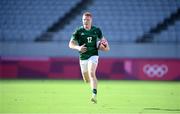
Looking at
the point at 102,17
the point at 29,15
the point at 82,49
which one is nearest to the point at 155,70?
the point at 102,17

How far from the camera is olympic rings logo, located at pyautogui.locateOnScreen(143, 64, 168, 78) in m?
22.6

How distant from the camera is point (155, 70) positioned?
74.6 ft

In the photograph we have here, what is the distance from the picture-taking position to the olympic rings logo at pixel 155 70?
22641 mm

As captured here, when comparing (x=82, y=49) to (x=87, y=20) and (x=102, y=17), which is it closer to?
(x=87, y=20)

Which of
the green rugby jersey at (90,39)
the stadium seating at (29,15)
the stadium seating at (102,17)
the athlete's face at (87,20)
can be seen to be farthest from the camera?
the stadium seating at (29,15)

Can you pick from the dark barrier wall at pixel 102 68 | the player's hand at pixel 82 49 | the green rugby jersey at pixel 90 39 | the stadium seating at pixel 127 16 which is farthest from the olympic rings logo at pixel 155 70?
the player's hand at pixel 82 49

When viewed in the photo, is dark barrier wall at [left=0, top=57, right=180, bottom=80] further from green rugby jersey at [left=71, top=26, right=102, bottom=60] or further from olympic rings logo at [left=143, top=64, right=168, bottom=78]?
green rugby jersey at [left=71, top=26, right=102, bottom=60]

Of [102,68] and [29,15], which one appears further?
[29,15]

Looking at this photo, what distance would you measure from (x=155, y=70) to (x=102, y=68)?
2.13 m

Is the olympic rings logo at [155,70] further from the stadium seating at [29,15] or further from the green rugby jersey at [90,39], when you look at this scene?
the green rugby jersey at [90,39]

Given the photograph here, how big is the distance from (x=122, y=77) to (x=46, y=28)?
512cm

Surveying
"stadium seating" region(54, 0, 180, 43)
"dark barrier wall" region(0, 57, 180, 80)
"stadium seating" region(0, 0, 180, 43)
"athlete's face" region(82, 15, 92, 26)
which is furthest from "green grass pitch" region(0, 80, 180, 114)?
"stadium seating" region(54, 0, 180, 43)

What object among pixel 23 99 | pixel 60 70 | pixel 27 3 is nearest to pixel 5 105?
pixel 23 99

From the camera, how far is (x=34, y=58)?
2306 cm
